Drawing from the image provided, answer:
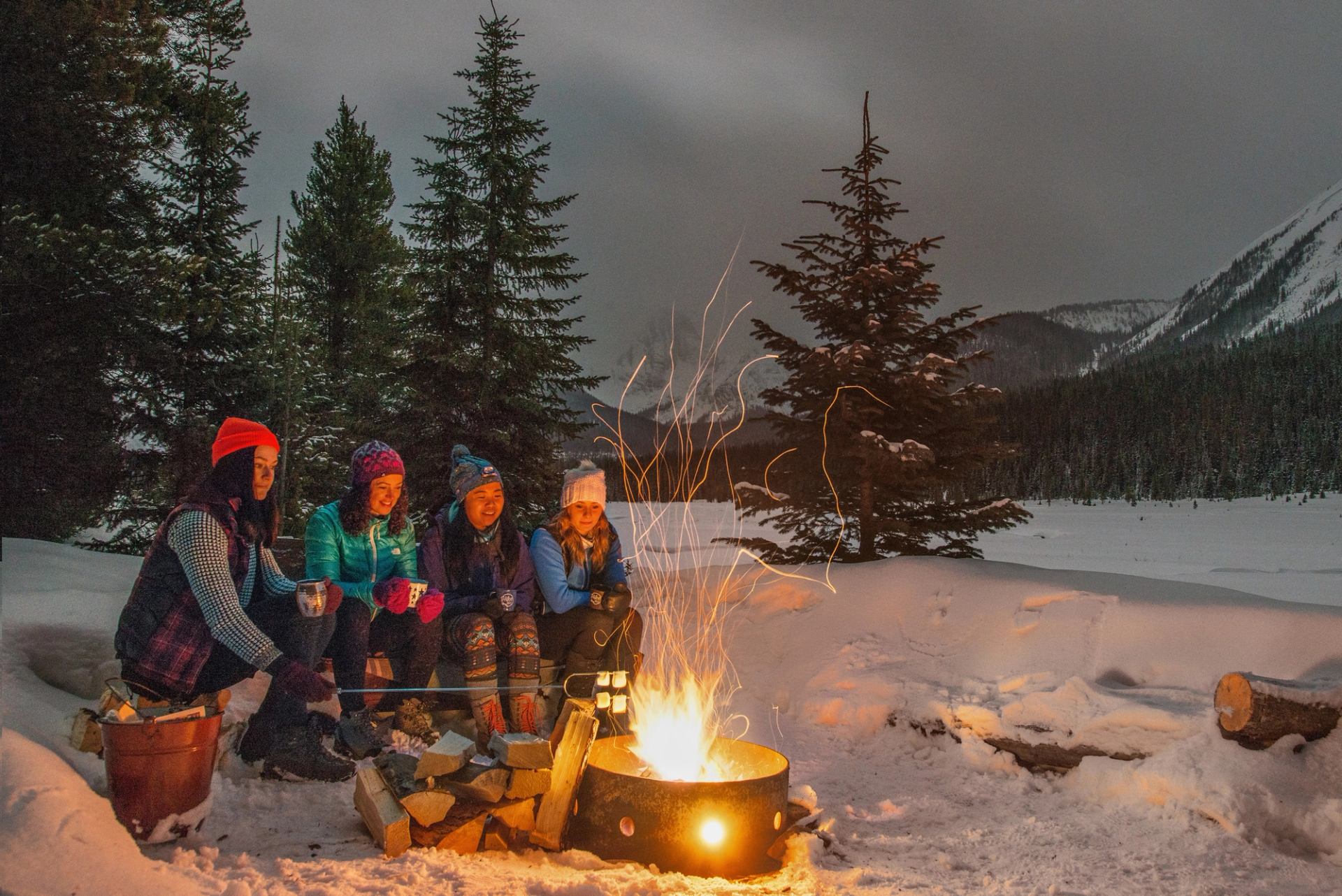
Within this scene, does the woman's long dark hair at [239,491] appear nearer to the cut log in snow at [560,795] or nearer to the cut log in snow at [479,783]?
the cut log in snow at [479,783]

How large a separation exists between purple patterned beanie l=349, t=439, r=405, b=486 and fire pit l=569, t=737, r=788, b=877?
1.94 m

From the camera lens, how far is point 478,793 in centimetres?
280

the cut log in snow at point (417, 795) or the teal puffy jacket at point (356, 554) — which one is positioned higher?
the teal puffy jacket at point (356, 554)

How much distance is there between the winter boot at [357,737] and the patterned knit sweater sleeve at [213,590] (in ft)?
2.66

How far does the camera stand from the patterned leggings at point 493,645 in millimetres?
3795

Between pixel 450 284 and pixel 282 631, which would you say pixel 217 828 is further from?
pixel 450 284

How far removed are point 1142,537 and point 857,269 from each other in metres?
17.5

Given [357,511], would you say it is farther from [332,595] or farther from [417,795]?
[417,795]

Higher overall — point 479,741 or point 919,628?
point 919,628

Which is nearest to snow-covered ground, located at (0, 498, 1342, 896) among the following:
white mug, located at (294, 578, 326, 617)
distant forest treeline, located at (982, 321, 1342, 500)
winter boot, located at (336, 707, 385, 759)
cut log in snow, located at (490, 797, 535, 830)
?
cut log in snow, located at (490, 797, 535, 830)

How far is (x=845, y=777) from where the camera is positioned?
401 centimetres

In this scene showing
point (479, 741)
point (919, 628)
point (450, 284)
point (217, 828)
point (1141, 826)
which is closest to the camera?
point (217, 828)

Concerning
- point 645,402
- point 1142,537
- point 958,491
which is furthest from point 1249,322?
point 1142,537

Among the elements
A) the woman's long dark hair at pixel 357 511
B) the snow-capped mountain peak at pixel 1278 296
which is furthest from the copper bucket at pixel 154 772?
the snow-capped mountain peak at pixel 1278 296
